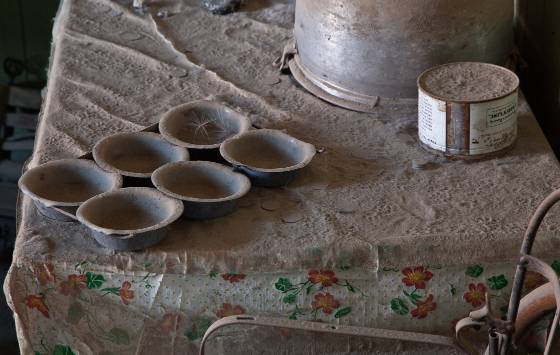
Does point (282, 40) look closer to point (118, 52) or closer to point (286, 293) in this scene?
point (118, 52)

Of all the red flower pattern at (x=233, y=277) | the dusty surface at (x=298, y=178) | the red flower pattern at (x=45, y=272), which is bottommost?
the red flower pattern at (x=233, y=277)

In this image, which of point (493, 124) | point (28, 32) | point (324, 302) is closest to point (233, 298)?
point (324, 302)

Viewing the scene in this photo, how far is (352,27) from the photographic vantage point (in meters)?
1.56

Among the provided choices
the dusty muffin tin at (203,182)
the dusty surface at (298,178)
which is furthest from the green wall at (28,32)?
the dusty muffin tin at (203,182)

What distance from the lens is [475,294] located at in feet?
4.20

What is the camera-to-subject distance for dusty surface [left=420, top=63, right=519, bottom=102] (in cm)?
143

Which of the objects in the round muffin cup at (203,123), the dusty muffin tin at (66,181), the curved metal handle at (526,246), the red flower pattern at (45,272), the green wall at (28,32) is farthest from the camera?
the green wall at (28,32)

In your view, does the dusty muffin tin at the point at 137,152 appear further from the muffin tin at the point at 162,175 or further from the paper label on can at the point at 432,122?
the paper label on can at the point at 432,122

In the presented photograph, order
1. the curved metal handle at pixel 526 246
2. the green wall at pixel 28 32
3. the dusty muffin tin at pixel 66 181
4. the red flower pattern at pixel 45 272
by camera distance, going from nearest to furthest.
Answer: the curved metal handle at pixel 526 246, the red flower pattern at pixel 45 272, the dusty muffin tin at pixel 66 181, the green wall at pixel 28 32

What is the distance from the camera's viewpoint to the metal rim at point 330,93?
1.61 meters

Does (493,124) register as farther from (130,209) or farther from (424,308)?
(130,209)

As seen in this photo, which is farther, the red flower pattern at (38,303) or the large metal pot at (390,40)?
the large metal pot at (390,40)

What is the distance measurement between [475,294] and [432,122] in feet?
0.99

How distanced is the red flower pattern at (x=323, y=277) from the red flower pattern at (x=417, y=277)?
10 centimetres
